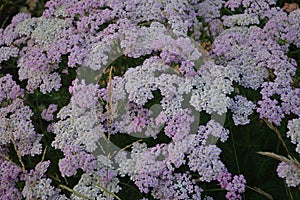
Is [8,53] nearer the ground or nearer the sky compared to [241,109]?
nearer the sky

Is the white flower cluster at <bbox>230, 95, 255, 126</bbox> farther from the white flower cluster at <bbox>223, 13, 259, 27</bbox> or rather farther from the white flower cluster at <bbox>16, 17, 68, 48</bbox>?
the white flower cluster at <bbox>16, 17, 68, 48</bbox>

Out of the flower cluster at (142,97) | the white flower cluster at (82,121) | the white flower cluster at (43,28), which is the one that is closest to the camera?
the flower cluster at (142,97)

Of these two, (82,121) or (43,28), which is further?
(43,28)

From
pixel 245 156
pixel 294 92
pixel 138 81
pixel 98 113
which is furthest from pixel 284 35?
pixel 98 113

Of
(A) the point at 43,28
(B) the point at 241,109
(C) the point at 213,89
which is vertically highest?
(A) the point at 43,28

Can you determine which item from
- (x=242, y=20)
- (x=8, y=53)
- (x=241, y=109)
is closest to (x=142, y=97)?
(x=241, y=109)

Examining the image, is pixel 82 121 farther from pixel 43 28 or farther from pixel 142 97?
pixel 43 28

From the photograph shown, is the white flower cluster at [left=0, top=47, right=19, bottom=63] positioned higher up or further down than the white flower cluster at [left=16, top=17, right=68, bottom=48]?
further down

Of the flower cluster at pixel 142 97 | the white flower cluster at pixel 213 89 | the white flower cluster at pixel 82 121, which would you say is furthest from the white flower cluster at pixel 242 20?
the white flower cluster at pixel 82 121

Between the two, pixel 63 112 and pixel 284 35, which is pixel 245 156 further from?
pixel 63 112

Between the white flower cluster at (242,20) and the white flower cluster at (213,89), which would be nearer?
the white flower cluster at (213,89)

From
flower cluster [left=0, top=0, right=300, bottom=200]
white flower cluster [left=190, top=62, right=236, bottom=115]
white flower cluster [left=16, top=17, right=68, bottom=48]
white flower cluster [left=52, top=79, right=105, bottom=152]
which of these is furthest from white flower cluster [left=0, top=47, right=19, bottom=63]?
white flower cluster [left=190, top=62, right=236, bottom=115]

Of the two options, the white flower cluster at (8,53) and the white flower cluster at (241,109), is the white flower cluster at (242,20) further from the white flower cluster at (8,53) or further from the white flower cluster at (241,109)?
the white flower cluster at (8,53)
